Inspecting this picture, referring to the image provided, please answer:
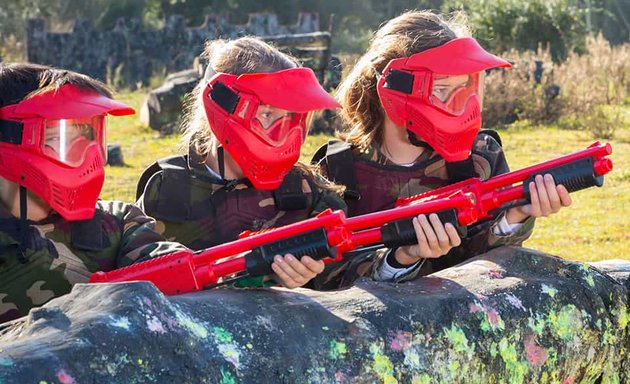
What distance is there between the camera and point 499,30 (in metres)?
21.9

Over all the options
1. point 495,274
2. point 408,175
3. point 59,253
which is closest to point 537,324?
point 495,274

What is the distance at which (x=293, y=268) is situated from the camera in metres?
3.04

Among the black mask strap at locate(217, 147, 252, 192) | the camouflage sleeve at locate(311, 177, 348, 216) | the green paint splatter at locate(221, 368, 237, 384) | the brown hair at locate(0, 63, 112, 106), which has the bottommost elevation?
the camouflage sleeve at locate(311, 177, 348, 216)

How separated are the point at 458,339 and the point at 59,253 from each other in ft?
4.54

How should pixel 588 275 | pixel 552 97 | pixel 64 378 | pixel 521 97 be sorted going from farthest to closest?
1. pixel 552 97
2. pixel 521 97
3. pixel 588 275
4. pixel 64 378

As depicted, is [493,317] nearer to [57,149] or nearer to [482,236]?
[482,236]

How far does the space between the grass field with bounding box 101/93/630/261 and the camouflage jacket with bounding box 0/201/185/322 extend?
1191mm

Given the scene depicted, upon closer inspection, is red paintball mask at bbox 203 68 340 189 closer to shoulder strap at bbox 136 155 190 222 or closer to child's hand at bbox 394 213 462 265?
shoulder strap at bbox 136 155 190 222

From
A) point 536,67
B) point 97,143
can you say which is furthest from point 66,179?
point 536,67

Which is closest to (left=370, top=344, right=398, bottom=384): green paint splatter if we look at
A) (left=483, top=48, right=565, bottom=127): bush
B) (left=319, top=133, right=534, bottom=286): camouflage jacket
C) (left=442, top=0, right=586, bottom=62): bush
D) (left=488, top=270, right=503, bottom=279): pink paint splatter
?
(left=488, top=270, right=503, bottom=279): pink paint splatter

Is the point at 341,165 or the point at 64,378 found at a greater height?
the point at 64,378

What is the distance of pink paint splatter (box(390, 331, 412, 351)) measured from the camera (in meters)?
2.77

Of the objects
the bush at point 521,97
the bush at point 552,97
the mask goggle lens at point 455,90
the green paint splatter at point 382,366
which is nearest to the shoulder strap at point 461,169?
the mask goggle lens at point 455,90

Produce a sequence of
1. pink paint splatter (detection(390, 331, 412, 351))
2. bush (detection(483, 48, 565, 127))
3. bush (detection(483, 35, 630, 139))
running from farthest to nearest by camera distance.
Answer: bush (detection(483, 48, 565, 127)) → bush (detection(483, 35, 630, 139)) → pink paint splatter (detection(390, 331, 412, 351))
